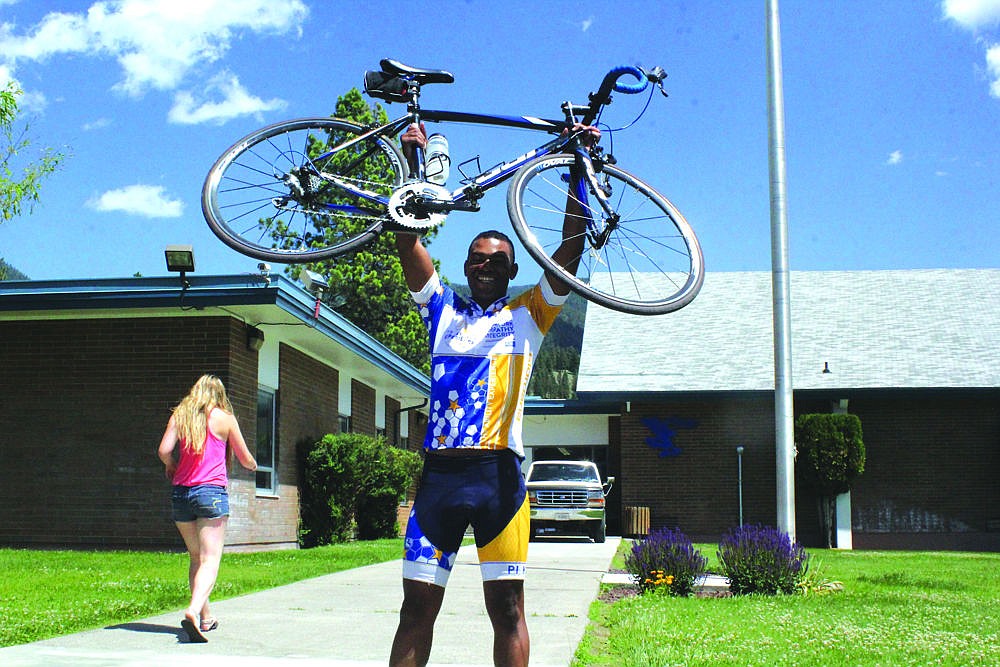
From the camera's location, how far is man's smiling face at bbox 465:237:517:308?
4418 mm

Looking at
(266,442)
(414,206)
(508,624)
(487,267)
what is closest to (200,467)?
(414,206)

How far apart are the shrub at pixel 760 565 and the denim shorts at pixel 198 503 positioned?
204 inches

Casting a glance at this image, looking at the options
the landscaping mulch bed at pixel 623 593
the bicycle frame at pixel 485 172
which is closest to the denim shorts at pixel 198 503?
the bicycle frame at pixel 485 172

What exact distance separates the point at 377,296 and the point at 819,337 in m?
19.7

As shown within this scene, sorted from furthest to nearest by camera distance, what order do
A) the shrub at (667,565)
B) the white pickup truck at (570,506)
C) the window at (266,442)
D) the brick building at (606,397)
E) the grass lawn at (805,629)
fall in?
the white pickup truck at (570,506)
the window at (266,442)
the brick building at (606,397)
the shrub at (667,565)
the grass lawn at (805,629)

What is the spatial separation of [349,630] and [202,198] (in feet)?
11.0

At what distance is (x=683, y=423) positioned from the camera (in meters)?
25.2

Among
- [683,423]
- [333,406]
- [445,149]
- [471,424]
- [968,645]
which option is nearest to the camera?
[471,424]

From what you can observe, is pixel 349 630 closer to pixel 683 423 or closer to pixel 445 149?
pixel 445 149

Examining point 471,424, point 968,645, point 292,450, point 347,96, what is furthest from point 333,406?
→ point 347,96

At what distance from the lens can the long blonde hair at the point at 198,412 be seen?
717 cm

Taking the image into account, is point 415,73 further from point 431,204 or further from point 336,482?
point 336,482

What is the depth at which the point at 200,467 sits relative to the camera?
7.16 metres

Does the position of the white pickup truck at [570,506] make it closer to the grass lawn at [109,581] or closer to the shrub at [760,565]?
the grass lawn at [109,581]
